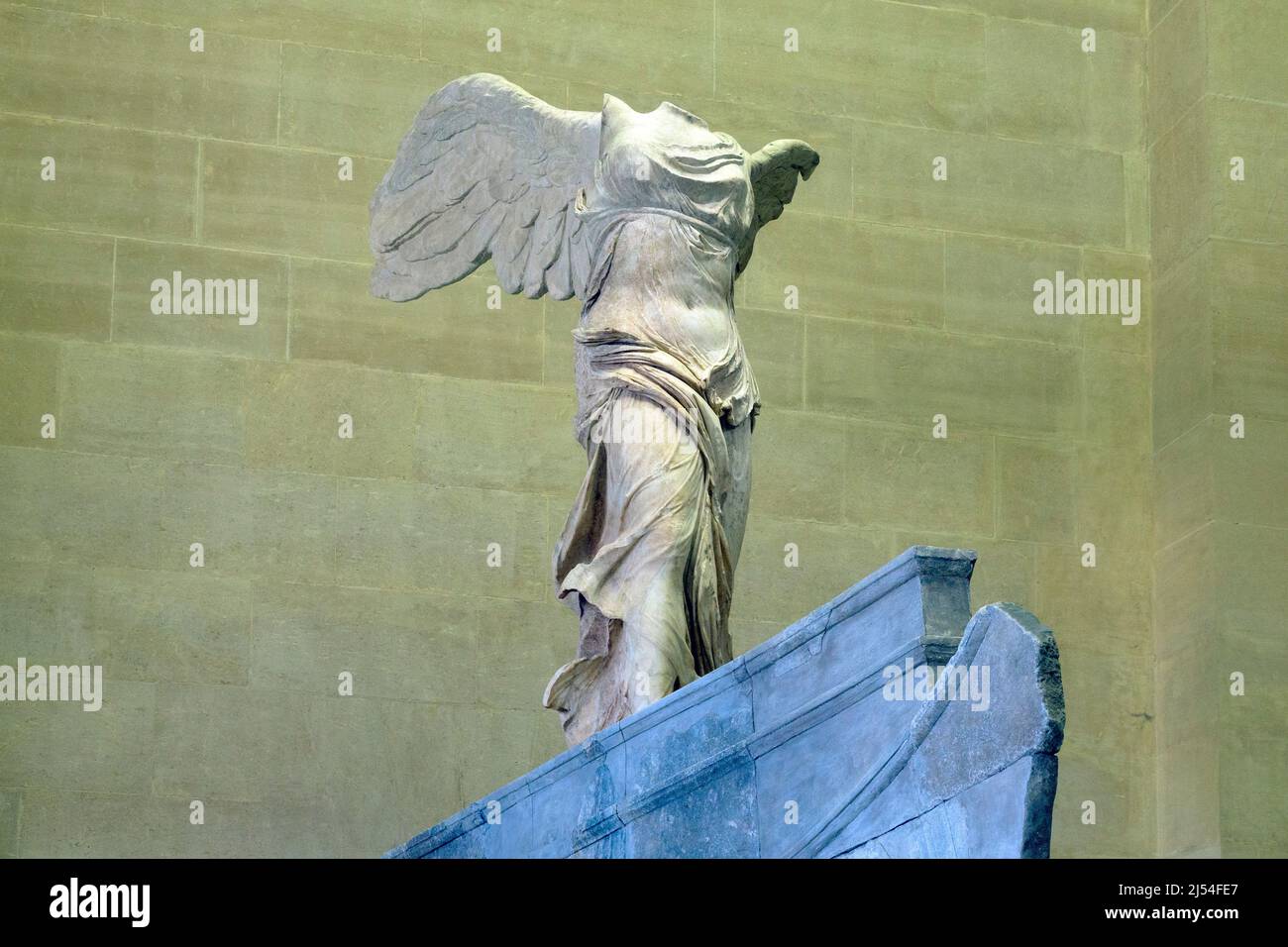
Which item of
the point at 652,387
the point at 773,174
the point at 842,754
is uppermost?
the point at 773,174

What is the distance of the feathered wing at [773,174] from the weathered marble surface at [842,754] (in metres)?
2.82

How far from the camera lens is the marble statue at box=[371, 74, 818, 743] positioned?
33.6ft

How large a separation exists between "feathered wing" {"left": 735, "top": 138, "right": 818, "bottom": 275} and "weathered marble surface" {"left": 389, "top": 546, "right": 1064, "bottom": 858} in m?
2.82

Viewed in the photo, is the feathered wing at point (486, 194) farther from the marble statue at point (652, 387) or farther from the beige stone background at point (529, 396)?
the beige stone background at point (529, 396)

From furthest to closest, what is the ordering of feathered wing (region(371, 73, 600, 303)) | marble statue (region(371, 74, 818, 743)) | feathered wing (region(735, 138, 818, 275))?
feathered wing (region(371, 73, 600, 303)), feathered wing (region(735, 138, 818, 275)), marble statue (region(371, 74, 818, 743))

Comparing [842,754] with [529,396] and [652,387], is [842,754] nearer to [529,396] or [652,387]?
[652,387]

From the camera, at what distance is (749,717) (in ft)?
27.8

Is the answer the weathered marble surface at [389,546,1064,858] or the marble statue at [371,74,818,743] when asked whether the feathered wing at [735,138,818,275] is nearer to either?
the marble statue at [371,74,818,743]

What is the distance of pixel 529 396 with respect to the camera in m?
15.2

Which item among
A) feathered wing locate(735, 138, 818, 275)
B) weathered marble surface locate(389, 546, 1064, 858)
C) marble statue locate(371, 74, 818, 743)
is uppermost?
feathered wing locate(735, 138, 818, 275)

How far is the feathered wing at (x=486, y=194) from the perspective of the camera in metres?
11.6

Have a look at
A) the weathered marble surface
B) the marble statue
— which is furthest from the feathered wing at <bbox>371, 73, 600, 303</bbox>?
the weathered marble surface

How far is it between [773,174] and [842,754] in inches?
152

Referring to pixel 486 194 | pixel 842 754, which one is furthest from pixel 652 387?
pixel 842 754
